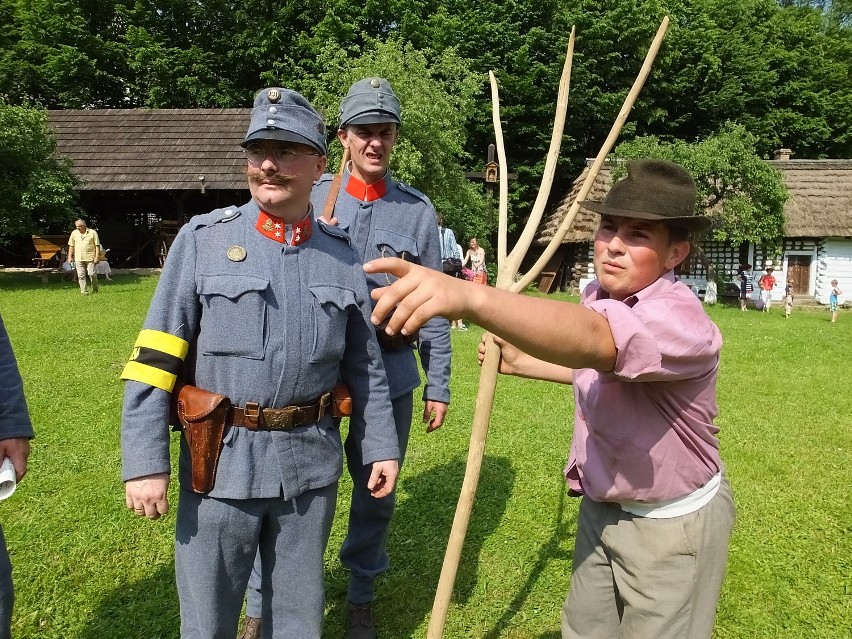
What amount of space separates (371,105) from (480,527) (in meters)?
2.71

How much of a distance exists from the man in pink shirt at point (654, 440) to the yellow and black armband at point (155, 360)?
1.03 m

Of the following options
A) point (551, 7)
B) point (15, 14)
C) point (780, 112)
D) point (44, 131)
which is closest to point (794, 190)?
point (780, 112)

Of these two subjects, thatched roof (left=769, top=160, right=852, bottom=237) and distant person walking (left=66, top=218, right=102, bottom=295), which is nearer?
distant person walking (left=66, top=218, right=102, bottom=295)

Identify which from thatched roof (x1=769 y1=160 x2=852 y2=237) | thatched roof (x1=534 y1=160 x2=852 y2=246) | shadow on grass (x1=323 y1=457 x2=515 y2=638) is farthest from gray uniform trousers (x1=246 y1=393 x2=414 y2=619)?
thatched roof (x1=769 y1=160 x2=852 y2=237)

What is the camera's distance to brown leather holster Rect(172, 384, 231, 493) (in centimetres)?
201

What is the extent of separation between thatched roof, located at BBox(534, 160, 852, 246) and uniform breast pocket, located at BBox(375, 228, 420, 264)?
65.2 ft

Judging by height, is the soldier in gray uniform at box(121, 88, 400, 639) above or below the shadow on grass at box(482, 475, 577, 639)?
above

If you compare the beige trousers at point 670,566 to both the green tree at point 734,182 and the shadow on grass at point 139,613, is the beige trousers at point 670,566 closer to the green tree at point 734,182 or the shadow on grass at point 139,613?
the shadow on grass at point 139,613

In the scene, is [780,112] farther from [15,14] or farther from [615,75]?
[15,14]

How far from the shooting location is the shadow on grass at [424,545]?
10.6 ft

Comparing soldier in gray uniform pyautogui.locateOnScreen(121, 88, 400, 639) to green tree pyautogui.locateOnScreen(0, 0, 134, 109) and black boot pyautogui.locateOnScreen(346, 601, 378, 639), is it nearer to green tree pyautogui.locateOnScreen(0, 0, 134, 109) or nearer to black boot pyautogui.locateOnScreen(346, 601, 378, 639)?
black boot pyautogui.locateOnScreen(346, 601, 378, 639)

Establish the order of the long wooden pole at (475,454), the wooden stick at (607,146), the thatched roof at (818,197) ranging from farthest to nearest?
1. the thatched roof at (818,197)
2. the long wooden pole at (475,454)
3. the wooden stick at (607,146)

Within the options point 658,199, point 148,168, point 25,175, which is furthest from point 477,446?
point 148,168

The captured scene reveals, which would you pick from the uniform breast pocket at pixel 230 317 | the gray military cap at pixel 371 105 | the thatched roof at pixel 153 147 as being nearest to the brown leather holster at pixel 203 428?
the uniform breast pocket at pixel 230 317
